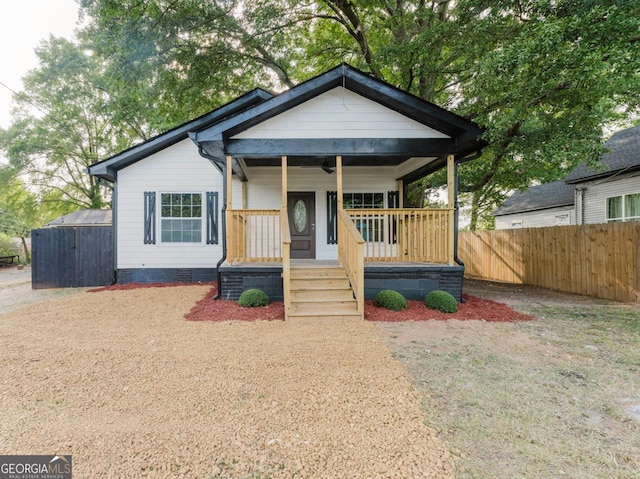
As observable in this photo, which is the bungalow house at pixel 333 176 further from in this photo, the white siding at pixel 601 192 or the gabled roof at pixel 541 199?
the gabled roof at pixel 541 199

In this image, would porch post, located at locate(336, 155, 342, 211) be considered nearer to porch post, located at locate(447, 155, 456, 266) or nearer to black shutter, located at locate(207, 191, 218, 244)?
porch post, located at locate(447, 155, 456, 266)

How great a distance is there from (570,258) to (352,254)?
652cm

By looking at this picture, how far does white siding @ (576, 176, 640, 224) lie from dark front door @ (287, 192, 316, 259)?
32.3 ft

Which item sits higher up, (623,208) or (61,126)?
(61,126)

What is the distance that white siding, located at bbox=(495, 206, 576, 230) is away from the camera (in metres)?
14.0

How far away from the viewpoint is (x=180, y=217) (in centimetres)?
877

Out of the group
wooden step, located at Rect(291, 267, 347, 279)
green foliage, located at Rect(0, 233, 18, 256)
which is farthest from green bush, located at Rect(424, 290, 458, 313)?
green foliage, located at Rect(0, 233, 18, 256)

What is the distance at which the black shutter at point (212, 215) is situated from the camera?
28.7ft

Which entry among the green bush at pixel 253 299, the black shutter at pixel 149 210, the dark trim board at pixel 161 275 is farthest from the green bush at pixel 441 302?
the black shutter at pixel 149 210

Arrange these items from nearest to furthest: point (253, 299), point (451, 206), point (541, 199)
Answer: point (253, 299)
point (451, 206)
point (541, 199)

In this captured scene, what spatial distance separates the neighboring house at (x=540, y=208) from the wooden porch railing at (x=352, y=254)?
35.1 ft

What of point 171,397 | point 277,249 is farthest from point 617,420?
point 277,249

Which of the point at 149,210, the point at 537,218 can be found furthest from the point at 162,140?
the point at 537,218

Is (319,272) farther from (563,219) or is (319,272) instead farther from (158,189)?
(563,219)
